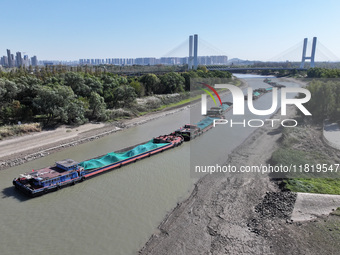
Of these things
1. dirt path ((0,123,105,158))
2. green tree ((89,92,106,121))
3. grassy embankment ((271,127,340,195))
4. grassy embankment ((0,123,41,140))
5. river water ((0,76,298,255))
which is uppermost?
green tree ((89,92,106,121))

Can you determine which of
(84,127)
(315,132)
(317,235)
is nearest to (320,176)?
(317,235)

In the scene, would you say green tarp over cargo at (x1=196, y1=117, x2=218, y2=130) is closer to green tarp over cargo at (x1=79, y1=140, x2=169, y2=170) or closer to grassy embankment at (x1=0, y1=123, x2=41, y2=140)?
green tarp over cargo at (x1=79, y1=140, x2=169, y2=170)

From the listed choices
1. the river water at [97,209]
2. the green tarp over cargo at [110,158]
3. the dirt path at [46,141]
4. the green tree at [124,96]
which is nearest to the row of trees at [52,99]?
the green tree at [124,96]

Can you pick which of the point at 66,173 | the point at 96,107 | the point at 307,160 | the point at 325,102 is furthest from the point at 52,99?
the point at 325,102

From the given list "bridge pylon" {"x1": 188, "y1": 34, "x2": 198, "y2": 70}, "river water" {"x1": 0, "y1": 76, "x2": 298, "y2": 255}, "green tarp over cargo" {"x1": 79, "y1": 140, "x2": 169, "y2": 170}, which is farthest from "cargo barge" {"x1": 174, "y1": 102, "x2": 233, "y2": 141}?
"bridge pylon" {"x1": 188, "y1": 34, "x2": 198, "y2": 70}

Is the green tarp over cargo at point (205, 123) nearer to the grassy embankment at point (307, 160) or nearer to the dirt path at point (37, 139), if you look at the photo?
the grassy embankment at point (307, 160)

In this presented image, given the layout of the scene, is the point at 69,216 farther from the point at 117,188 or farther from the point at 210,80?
the point at 210,80
